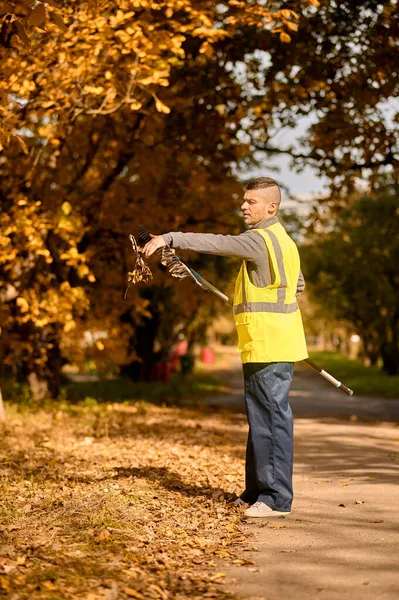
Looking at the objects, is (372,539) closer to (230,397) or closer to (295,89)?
(295,89)

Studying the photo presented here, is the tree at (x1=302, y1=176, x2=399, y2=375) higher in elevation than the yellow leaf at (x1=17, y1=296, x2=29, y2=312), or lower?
higher

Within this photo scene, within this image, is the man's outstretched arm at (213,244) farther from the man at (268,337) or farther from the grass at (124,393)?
the grass at (124,393)

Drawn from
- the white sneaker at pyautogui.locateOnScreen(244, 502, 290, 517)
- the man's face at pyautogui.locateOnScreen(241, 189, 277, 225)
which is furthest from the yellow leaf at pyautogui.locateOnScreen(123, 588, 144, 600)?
the man's face at pyautogui.locateOnScreen(241, 189, 277, 225)

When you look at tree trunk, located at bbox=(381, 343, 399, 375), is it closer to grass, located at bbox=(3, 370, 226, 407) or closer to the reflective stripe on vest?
grass, located at bbox=(3, 370, 226, 407)

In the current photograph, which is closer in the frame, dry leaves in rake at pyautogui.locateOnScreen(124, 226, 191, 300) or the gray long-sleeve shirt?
the gray long-sleeve shirt

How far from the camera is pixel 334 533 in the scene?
545cm

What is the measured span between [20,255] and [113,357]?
2498mm

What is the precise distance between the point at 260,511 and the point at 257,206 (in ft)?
6.62

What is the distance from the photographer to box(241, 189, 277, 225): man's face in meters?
5.95

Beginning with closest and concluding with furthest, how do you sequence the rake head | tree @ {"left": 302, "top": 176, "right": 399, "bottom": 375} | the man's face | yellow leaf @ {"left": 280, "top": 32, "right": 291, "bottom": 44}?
1. the rake head
2. the man's face
3. yellow leaf @ {"left": 280, "top": 32, "right": 291, "bottom": 44}
4. tree @ {"left": 302, "top": 176, "right": 399, "bottom": 375}

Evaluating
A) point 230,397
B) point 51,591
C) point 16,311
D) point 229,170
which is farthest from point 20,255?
point 51,591

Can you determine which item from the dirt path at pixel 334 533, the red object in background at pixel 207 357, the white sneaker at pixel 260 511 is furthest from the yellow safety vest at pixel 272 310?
the red object in background at pixel 207 357

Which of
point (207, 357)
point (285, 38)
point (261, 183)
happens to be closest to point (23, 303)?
point (285, 38)

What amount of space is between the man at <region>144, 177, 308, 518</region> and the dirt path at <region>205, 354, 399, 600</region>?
31 cm
